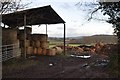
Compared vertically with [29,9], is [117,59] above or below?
below

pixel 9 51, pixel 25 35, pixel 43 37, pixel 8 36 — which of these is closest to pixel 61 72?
pixel 9 51

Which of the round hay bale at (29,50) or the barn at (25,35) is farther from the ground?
the barn at (25,35)

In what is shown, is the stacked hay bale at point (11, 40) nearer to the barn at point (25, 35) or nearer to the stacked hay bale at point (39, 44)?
the barn at point (25, 35)

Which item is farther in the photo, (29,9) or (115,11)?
(29,9)

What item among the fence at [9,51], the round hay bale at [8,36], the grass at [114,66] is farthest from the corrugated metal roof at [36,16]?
the grass at [114,66]

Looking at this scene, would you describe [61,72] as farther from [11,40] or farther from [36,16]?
[36,16]

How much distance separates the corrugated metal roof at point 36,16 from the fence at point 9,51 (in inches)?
81.5

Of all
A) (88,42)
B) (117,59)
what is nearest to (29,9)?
(117,59)

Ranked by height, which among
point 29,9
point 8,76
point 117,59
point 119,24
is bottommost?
point 8,76

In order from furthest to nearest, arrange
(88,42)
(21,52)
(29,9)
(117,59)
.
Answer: (88,42) < (21,52) < (29,9) < (117,59)

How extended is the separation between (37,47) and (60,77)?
10604 millimetres

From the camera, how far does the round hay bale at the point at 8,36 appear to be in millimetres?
17172

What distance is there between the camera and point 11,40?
1786 centimetres

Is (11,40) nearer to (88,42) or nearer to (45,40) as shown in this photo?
(45,40)
